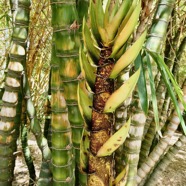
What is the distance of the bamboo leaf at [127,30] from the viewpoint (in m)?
0.37

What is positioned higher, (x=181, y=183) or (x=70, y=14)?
(x=70, y=14)

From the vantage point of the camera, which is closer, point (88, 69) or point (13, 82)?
point (88, 69)

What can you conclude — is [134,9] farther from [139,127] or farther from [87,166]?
[139,127]

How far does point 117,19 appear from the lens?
382mm

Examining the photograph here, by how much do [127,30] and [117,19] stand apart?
0.02 meters

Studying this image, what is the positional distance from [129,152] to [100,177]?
0.47m

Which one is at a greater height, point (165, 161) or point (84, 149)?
point (84, 149)

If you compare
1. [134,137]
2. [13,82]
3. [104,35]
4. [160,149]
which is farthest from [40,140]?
[104,35]

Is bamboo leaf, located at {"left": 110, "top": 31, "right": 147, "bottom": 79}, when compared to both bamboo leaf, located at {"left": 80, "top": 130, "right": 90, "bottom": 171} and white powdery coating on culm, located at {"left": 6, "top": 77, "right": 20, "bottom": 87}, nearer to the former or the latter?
bamboo leaf, located at {"left": 80, "top": 130, "right": 90, "bottom": 171}

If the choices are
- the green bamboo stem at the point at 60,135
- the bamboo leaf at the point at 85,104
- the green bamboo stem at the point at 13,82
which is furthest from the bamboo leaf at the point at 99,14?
the green bamboo stem at the point at 13,82

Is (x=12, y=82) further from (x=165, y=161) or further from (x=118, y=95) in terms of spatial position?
(x=165, y=161)

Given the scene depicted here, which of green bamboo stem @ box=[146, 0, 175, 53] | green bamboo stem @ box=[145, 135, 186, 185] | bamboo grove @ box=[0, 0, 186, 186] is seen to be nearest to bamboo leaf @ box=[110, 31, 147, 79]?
bamboo grove @ box=[0, 0, 186, 186]

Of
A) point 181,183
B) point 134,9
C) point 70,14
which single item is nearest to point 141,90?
point 70,14

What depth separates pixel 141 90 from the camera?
0.74 m
